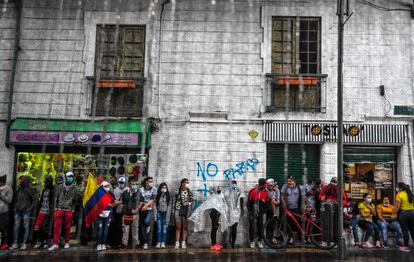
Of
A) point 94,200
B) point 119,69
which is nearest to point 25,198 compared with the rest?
point 94,200

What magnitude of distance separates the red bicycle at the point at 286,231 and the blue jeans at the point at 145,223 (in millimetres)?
3000

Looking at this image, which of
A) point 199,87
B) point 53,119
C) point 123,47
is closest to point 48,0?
point 123,47

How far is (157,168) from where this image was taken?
12.7m

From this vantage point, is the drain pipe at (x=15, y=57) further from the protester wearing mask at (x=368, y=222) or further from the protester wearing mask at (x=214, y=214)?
the protester wearing mask at (x=368, y=222)

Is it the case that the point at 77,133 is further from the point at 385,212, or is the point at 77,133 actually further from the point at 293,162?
the point at 385,212

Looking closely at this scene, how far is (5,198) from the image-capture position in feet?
37.5

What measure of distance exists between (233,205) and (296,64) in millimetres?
4549

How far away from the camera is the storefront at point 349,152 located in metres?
12.6

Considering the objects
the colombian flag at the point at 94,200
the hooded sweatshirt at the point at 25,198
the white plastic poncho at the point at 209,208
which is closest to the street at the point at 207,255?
the white plastic poncho at the point at 209,208

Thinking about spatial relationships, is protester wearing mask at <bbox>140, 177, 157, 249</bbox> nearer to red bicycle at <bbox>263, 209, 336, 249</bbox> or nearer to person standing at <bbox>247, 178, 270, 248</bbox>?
person standing at <bbox>247, 178, 270, 248</bbox>

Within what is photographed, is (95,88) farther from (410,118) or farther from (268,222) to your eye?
(410,118)

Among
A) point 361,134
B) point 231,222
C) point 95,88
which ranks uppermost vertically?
point 95,88

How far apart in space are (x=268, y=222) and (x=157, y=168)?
11.5 feet

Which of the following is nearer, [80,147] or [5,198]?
[5,198]
